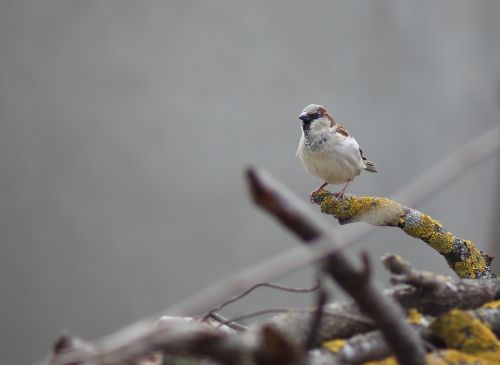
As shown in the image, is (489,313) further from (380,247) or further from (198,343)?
(380,247)

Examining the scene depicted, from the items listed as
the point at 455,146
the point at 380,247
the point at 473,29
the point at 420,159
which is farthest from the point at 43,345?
the point at 473,29

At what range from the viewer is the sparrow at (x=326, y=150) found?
4.87ft

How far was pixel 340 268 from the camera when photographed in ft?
1.64

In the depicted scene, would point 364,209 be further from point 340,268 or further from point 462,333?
point 340,268

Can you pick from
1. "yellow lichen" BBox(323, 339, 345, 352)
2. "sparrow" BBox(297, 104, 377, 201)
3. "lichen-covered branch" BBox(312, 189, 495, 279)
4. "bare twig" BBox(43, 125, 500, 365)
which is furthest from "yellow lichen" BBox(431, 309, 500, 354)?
"sparrow" BBox(297, 104, 377, 201)

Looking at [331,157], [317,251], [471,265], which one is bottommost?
[317,251]

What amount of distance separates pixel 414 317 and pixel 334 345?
108 millimetres

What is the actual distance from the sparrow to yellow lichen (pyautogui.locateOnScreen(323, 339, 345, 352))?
0.81 metres

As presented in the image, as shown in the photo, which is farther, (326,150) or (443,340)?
(326,150)

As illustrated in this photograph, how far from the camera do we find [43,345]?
288 centimetres

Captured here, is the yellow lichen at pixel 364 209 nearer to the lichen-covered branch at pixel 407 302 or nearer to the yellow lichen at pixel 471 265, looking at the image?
the yellow lichen at pixel 471 265

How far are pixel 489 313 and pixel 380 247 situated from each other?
2.59 m

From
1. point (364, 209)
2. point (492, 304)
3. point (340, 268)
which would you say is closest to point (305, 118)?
point (364, 209)

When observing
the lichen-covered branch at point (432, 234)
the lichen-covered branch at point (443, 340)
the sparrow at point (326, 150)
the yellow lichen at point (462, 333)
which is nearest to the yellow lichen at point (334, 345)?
the lichen-covered branch at point (443, 340)
